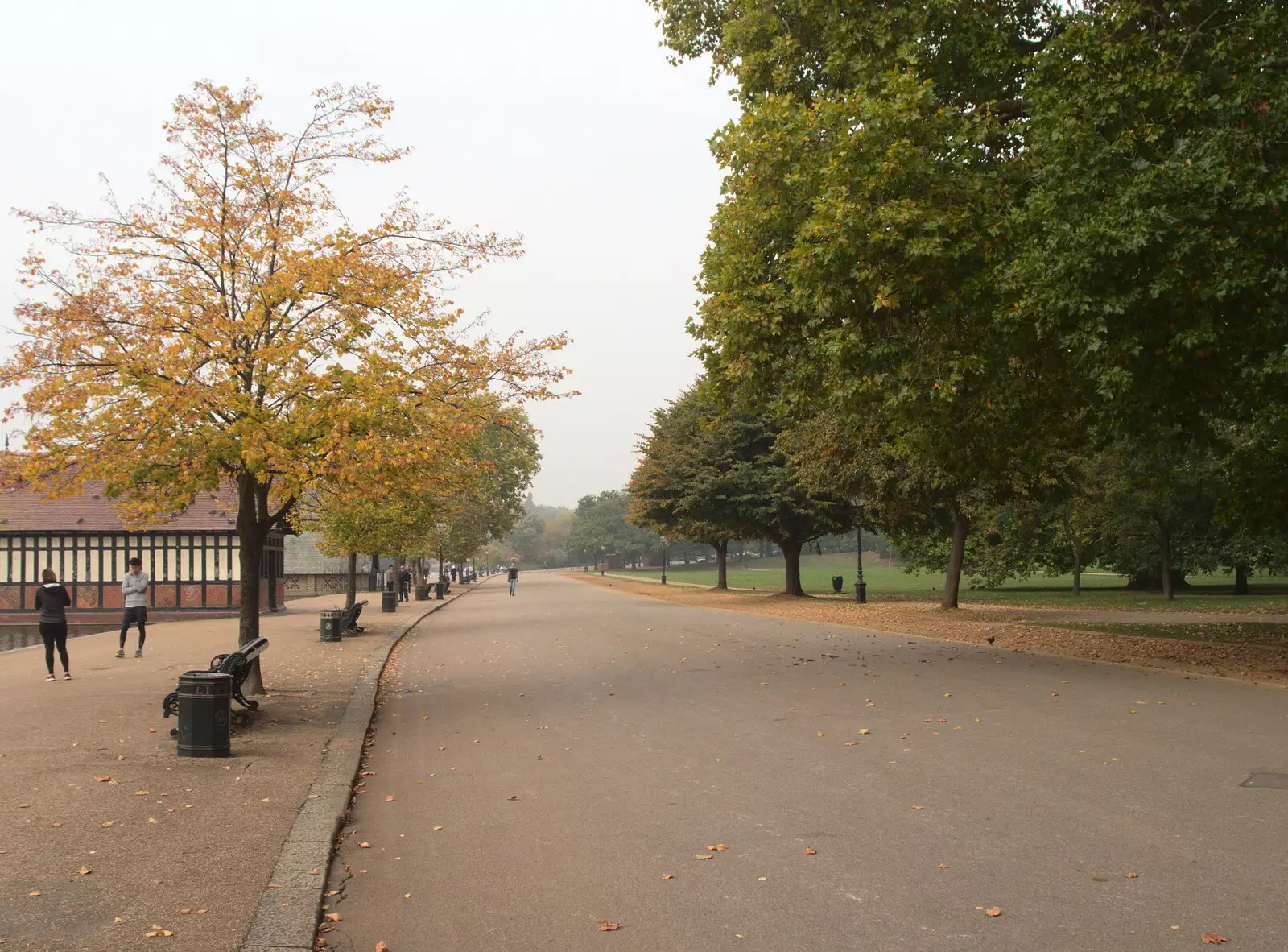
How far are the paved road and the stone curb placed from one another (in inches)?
6.0

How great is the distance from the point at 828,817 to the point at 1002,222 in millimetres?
7946

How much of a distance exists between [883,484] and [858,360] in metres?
16.2

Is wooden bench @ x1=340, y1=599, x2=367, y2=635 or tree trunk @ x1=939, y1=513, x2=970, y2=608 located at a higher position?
tree trunk @ x1=939, y1=513, x2=970, y2=608

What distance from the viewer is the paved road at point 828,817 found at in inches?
191

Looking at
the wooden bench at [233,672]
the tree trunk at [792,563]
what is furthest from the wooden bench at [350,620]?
the tree trunk at [792,563]

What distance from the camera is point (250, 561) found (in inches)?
517

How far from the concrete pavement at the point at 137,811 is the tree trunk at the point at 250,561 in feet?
1.43

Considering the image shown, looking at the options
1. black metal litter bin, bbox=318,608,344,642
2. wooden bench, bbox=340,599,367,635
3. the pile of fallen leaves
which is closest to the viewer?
the pile of fallen leaves

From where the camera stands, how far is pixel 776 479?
1535 inches

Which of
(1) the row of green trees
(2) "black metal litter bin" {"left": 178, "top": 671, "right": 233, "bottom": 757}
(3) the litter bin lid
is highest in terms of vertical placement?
(1) the row of green trees

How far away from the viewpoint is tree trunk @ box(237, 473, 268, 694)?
1305cm

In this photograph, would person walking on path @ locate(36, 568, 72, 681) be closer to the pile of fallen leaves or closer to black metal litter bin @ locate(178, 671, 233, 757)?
black metal litter bin @ locate(178, 671, 233, 757)

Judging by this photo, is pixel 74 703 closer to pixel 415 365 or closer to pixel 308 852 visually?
pixel 415 365

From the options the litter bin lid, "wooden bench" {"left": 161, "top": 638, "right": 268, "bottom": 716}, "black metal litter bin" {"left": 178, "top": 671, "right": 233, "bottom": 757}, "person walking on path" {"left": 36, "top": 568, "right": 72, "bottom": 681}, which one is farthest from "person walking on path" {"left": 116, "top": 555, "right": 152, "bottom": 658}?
"black metal litter bin" {"left": 178, "top": 671, "right": 233, "bottom": 757}
